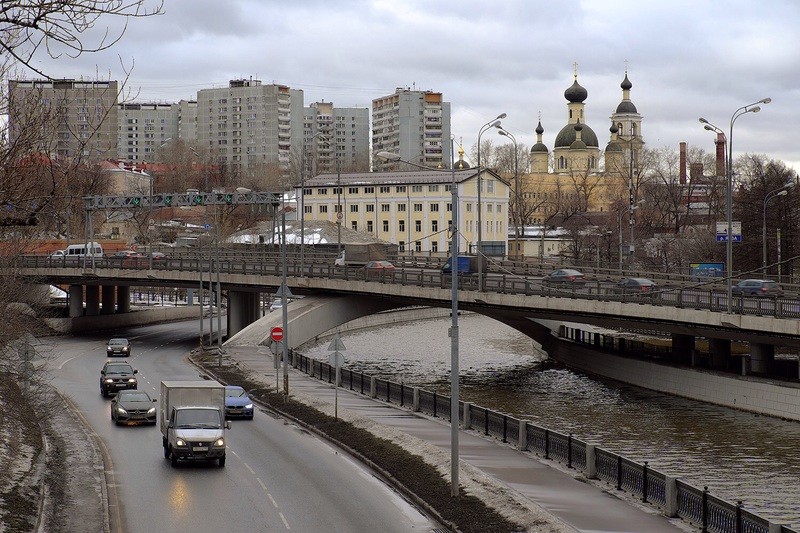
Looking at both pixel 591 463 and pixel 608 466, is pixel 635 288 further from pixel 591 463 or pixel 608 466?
pixel 608 466

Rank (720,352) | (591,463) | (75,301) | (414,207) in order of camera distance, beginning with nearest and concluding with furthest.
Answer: (591,463) < (720,352) < (75,301) < (414,207)

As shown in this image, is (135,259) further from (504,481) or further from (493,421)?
(504,481)

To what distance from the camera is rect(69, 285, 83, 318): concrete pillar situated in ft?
307

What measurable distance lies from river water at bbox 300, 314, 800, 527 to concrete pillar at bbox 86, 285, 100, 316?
21.6 m

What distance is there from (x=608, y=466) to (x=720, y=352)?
3042 centimetres

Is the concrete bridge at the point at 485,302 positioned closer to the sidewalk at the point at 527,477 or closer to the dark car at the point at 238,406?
the sidewalk at the point at 527,477

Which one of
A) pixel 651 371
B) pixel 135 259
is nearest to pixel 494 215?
pixel 135 259

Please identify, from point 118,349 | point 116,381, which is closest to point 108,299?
point 118,349

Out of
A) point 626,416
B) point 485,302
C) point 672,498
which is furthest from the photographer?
point 485,302

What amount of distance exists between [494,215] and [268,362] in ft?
248

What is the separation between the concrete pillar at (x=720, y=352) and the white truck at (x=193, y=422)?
31.3 metres

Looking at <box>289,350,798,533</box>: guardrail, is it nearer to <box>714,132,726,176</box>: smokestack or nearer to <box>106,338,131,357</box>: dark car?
<box>106,338,131,357</box>: dark car

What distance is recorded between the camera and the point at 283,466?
31625 mm

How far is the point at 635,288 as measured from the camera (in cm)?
5831
